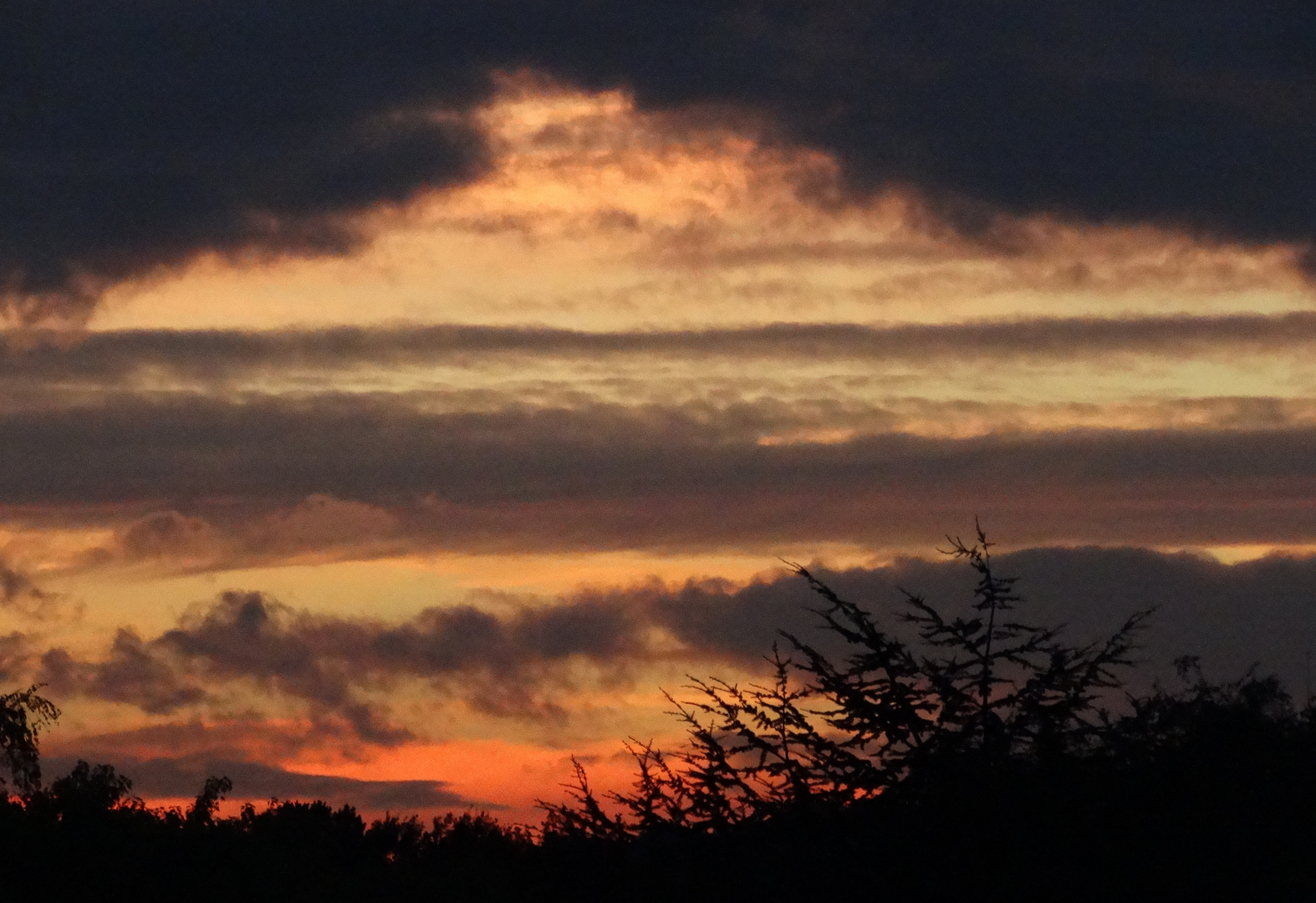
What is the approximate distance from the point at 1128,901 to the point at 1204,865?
0.82m

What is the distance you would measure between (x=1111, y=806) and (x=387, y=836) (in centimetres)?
5956

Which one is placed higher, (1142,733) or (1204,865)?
(1142,733)

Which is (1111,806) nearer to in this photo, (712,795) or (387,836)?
(712,795)

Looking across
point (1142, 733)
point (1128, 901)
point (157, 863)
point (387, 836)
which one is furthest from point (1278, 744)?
point (387, 836)

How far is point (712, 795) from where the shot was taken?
1959 cm

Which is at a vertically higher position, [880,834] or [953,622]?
[953,622]

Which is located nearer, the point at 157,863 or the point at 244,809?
the point at 157,863

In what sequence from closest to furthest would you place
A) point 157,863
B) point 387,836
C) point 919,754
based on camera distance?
point 919,754 < point 157,863 < point 387,836

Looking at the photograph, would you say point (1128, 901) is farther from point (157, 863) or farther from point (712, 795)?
point (157, 863)

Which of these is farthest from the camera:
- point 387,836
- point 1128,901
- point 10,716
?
point 387,836

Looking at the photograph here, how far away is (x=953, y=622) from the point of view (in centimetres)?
1889

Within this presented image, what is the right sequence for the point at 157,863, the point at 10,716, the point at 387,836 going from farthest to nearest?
the point at 387,836 → the point at 10,716 → the point at 157,863

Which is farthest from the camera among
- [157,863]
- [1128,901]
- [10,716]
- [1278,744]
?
[10,716]

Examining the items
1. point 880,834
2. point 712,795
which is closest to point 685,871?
point 712,795
